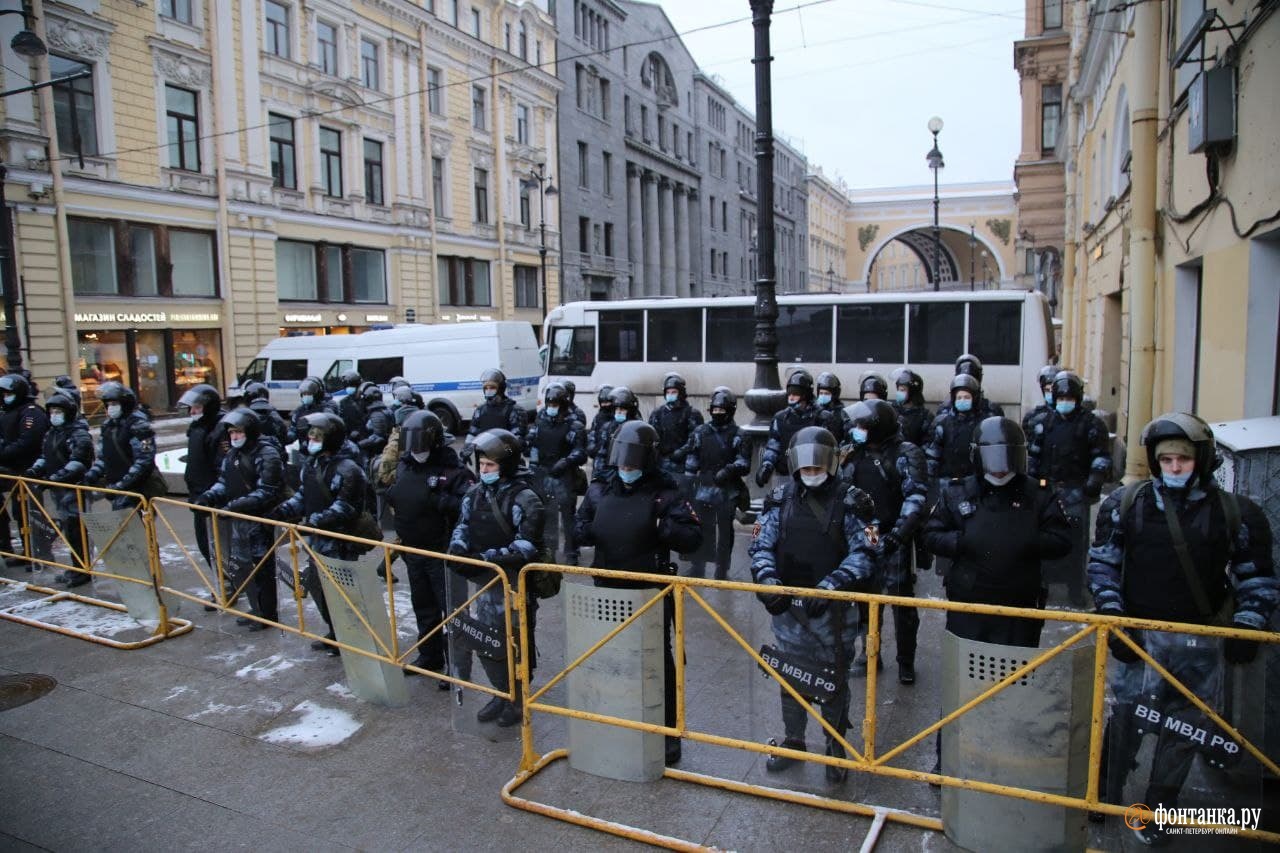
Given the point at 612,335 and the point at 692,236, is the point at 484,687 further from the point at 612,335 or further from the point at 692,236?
the point at 692,236

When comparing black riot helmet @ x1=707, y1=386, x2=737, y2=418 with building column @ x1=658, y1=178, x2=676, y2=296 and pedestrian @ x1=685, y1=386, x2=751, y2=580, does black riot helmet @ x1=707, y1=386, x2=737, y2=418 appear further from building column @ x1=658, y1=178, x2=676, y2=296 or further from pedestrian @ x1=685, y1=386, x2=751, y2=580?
building column @ x1=658, y1=178, x2=676, y2=296

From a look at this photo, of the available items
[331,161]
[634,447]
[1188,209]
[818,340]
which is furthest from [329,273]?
[634,447]

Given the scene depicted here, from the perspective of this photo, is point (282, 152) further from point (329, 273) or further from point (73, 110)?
point (73, 110)

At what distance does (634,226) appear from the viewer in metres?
51.8

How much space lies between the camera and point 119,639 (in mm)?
7145

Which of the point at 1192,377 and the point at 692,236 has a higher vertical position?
the point at 692,236

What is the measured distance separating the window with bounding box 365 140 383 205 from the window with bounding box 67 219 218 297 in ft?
24.7

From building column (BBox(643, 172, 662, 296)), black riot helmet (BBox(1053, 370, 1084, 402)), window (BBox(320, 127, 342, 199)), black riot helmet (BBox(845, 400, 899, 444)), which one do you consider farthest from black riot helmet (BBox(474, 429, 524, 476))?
building column (BBox(643, 172, 662, 296))

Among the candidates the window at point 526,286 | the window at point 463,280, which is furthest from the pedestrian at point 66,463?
the window at point 526,286

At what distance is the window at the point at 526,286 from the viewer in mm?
41281

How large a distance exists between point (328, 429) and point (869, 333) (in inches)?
504

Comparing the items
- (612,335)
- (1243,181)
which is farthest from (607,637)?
(612,335)

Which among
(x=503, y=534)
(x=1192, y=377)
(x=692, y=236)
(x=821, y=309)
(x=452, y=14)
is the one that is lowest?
(x=503, y=534)

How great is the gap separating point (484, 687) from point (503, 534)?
933mm
